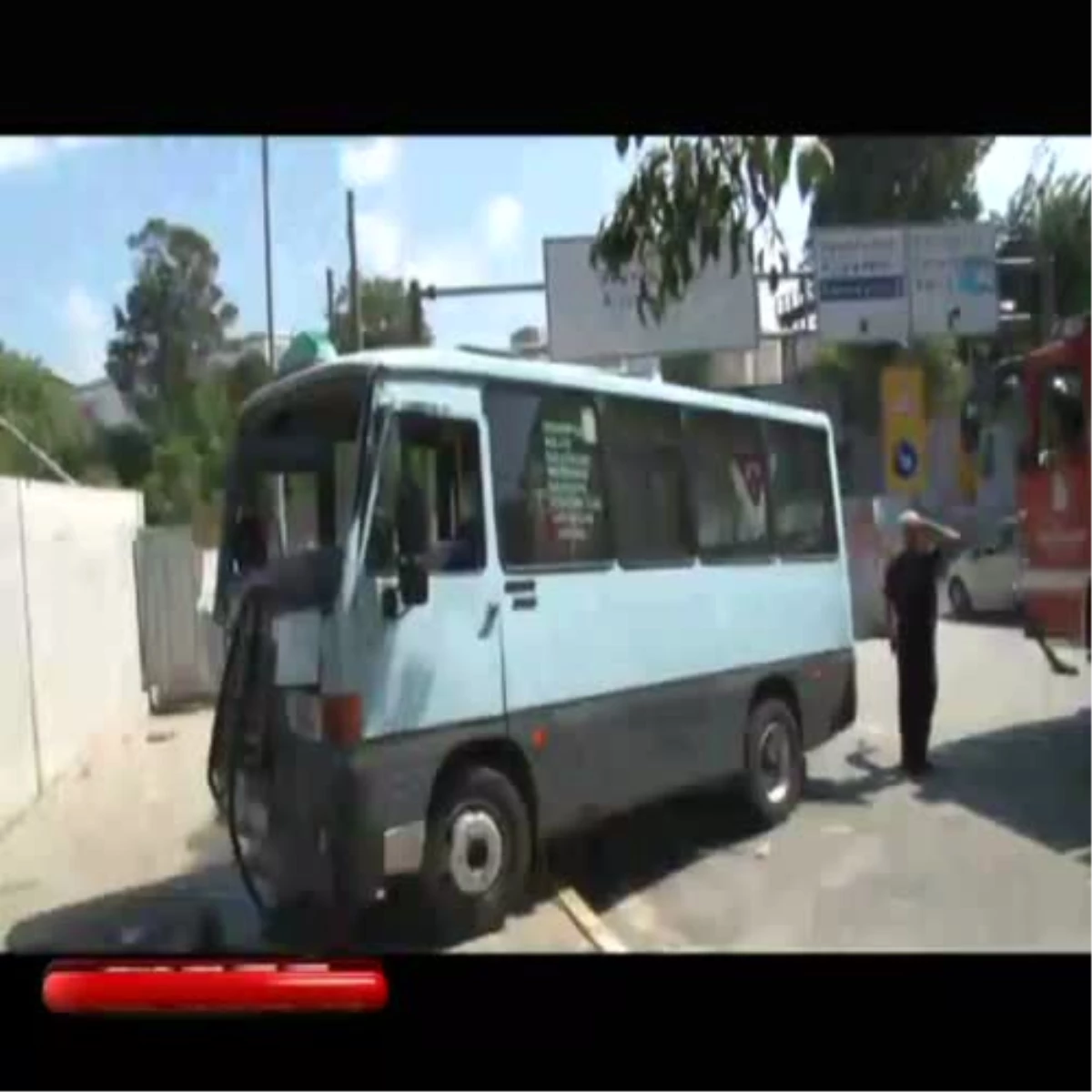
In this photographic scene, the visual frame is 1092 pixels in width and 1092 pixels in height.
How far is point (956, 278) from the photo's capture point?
9.63ft

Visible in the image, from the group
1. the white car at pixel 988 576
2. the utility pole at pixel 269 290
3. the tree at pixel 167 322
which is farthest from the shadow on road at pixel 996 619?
the tree at pixel 167 322

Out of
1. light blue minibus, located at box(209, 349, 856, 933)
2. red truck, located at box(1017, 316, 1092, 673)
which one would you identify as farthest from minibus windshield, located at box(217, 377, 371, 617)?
red truck, located at box(1017, 316, 1092, 673)

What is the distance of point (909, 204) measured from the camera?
291 cm

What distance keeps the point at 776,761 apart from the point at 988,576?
0.70 m

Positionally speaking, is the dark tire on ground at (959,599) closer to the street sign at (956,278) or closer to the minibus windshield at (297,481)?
the street sign at (956,278)

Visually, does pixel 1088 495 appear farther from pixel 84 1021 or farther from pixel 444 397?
pixel 84 1021

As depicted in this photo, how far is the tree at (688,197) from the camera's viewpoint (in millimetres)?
2869

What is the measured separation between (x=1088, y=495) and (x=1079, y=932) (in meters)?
1.02

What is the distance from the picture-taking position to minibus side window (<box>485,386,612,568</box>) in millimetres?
2814

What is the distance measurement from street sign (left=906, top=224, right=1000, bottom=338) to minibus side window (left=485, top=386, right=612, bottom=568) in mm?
804

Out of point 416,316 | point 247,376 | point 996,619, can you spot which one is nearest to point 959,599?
point 996,619

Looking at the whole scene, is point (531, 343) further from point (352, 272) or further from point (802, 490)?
point (802, 490)

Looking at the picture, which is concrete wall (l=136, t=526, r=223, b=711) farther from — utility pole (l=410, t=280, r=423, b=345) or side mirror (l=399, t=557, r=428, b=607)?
utility pole (l=410, t=280, r=423, b=345)

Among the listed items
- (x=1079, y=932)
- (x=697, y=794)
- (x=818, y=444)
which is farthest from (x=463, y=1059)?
(x=818, y=444)
